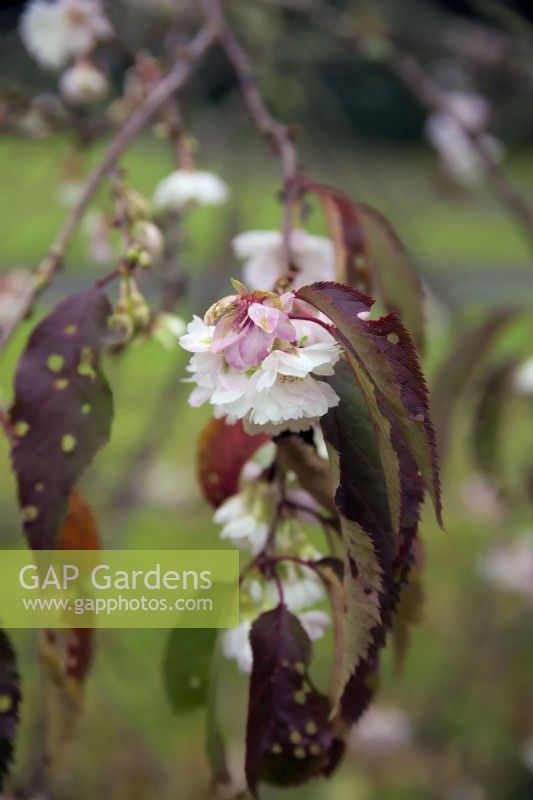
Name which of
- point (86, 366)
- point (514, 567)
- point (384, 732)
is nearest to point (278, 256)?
point (86, 366)

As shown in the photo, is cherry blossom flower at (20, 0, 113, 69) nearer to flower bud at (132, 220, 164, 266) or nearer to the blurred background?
the blurred background

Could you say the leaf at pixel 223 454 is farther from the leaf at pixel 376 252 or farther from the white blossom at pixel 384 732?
the white blossom at pixel 384 732

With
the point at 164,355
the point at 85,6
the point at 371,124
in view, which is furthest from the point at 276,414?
the point at 371,124

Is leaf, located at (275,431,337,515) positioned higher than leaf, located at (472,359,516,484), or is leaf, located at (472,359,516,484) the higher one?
leaf, located at (275,431,337,515)

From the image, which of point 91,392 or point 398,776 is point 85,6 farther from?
point 398,776

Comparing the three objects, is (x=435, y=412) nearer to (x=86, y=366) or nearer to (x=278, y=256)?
(x=278, y=256)

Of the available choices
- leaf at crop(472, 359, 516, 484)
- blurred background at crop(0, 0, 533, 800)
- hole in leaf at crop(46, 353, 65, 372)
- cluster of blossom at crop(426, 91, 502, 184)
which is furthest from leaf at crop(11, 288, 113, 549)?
cluster of blossom at crop(426, 91, 502, 184)

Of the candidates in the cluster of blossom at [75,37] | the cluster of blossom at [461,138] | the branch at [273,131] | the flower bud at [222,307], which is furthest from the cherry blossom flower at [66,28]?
the cluster of blossom at [461,138]
